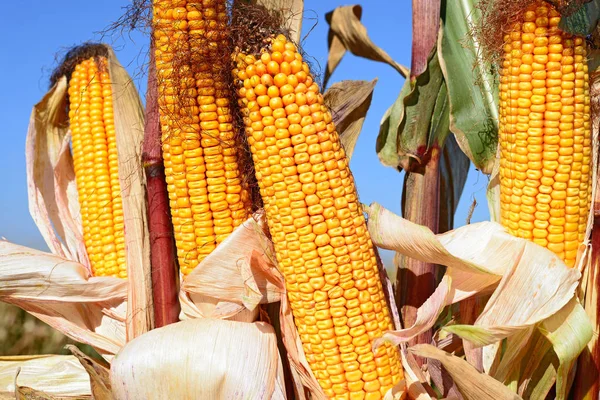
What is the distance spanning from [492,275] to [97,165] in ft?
4.34

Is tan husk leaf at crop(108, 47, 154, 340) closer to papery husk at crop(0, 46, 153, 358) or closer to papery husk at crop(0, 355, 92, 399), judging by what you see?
papery husk at crop(0, 46, 153, 358)

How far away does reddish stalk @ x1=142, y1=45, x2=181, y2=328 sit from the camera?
178cm

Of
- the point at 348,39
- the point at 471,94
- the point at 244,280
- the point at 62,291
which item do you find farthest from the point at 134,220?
the point at 348,39

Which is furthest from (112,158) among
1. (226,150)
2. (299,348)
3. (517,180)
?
(517,180)

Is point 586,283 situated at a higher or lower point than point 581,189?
lower

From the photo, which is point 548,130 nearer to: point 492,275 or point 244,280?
point 492,275

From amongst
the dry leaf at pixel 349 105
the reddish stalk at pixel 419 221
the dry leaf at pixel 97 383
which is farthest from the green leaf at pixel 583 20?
the dry leaf at pixel 97 383

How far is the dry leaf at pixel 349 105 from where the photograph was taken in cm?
209

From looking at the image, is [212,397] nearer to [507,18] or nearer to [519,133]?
[519,133]

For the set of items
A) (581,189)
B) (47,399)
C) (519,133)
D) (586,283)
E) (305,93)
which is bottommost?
(47,399)

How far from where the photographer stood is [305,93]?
1.54 meters

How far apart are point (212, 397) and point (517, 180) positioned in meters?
1.00

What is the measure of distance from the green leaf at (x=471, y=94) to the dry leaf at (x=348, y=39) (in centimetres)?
78

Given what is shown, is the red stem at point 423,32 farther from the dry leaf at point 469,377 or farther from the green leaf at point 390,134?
the dry leaf at point 469,377
